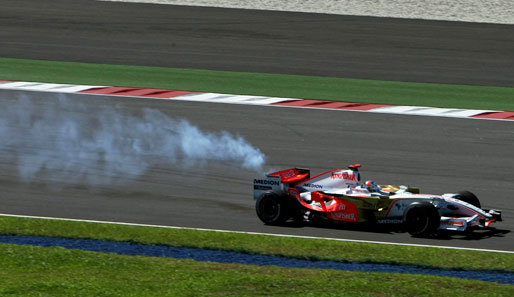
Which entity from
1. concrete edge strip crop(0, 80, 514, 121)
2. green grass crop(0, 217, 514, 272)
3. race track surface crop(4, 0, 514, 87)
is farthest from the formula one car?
race track surface crop(4, 0, 514, 87)

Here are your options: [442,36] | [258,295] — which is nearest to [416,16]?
[442,36]

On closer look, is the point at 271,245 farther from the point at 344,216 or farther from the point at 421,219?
the point at 421,219

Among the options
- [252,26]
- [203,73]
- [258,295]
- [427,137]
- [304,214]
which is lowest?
[258,295]

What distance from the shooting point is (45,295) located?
11.3m

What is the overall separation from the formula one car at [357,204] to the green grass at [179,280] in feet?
6.81

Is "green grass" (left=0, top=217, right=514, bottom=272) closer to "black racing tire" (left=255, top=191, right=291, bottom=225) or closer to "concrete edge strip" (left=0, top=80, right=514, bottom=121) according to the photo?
"black racing tire" (left=255, top=191, right=291, bottom=225)

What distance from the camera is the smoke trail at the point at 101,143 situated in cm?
1805

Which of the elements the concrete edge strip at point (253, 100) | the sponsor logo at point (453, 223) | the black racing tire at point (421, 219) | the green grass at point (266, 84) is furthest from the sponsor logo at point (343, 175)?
the green grass at point (266, 84)

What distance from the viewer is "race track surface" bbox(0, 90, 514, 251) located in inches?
615

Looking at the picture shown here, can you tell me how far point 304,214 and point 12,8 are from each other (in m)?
21.3

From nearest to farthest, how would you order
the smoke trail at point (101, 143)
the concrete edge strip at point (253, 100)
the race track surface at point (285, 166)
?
the race track surface at point (285, 166)
the smoke trail at point (101, 143)
the concrete edge strip at point (253, 100)

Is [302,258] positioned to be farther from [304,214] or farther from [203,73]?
[203,73]

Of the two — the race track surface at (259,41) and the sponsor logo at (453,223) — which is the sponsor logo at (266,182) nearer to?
the sponsor logo at (453,223)

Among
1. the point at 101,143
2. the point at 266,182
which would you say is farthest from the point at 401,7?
the point at 266,182
